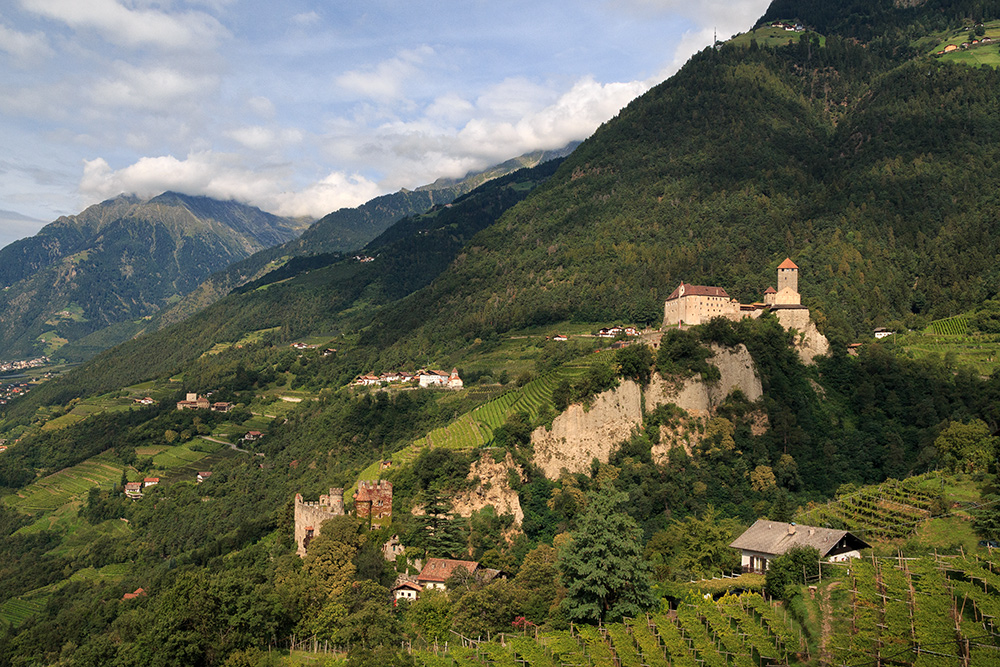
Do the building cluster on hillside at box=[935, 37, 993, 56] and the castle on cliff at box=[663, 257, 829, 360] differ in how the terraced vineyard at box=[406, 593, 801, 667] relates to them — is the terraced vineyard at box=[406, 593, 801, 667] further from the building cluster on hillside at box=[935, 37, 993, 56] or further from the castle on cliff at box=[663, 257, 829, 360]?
the building cluster on hillside at box=[935, 37, 993, 56]

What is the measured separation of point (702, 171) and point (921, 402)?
275 ft

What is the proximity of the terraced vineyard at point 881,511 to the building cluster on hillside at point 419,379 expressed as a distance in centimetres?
5851

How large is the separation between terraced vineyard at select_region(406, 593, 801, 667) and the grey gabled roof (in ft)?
21.5

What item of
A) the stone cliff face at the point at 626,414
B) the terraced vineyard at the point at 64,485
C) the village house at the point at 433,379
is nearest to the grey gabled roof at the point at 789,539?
the stone cliff face at the point at 626,414

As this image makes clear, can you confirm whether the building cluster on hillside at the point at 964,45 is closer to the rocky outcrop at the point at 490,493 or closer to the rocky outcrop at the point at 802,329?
the rocky outcrop at the point at 802,329

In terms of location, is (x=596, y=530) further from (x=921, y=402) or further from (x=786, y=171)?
(x=786, y=171)

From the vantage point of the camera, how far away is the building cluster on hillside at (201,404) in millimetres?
140375

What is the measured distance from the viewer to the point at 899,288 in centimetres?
11062

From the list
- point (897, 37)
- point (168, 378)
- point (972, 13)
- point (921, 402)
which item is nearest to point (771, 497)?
point (921, 402)

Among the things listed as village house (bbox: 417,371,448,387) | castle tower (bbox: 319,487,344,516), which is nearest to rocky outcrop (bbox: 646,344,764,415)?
castle tower (bbox: 319,487,344,516)

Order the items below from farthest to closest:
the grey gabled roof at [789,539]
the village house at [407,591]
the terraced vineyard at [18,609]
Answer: the terraced vineyard at [18,609]
the village house at [407,591]
the grey gabled roof at [789,539]

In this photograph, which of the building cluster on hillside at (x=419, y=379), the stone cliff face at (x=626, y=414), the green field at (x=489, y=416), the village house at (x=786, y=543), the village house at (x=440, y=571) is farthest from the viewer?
the building cluster on hillside at (x=419, y=379)

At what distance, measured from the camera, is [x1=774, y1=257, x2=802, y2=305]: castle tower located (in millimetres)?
81625

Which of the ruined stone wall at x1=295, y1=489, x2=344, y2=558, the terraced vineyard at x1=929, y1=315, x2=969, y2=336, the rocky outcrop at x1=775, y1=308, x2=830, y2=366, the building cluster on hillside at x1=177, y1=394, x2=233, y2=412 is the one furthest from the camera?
the building cluster on hillside at x1=177, y1=394, x2=233, y2=412
